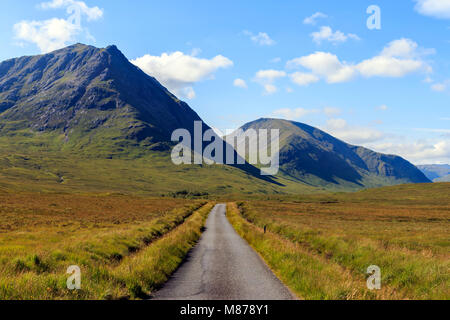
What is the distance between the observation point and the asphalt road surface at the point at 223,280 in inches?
454

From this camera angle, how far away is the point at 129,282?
1191cm

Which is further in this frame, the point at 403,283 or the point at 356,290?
the point at 403,283

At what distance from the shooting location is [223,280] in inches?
550

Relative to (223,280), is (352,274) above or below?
below

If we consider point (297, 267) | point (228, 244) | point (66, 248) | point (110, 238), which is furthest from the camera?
point (228, 244)

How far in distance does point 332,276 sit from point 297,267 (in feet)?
6.61

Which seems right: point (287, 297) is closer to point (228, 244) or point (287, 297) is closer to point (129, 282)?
point (129, 282)

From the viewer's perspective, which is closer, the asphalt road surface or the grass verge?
the grass verge

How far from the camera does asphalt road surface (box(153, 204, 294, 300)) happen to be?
1152 centimetres

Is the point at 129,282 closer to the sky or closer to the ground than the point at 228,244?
closer to the sky

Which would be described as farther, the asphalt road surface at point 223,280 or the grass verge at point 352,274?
the asphalt road surface at point 223,280

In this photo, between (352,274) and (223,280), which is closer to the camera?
(223,280)

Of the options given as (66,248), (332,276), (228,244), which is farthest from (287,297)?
(228,244)
